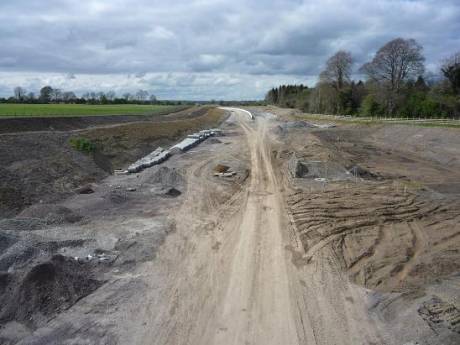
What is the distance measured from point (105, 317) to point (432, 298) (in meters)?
9.50

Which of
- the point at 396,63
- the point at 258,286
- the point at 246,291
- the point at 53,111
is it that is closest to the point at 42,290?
the point at 246,291

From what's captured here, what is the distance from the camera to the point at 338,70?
95.4 meters

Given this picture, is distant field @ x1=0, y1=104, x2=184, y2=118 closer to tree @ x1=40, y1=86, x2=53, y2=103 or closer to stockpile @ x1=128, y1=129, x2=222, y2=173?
stockpile @ x1=128, y1=129, x2=222, y2=173

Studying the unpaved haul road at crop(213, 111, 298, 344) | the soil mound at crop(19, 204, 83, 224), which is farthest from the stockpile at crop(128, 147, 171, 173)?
the unpaved haul road at crop(213, 111, 298, 344)

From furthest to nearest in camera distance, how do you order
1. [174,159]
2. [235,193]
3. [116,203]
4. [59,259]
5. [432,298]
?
[174,159] < [235,193] < [116,203] < [59,259] < [432,298]

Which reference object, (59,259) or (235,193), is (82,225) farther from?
(235,193)

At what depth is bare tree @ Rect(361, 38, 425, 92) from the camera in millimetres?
73000

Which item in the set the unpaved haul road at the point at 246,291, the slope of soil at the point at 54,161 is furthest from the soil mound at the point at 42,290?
the slope of soil at the point at 54,161

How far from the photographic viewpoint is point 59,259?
14047 mm

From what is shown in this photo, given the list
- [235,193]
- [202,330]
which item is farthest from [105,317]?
[235,193]

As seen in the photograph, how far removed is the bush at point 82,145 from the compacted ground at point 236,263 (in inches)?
301

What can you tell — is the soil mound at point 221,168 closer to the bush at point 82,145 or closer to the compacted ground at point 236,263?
the compacted ground at point 236,263

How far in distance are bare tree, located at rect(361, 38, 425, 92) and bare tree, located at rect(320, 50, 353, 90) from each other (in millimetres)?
16214

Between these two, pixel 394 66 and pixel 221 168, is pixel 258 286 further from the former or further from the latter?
pixel 394 66
